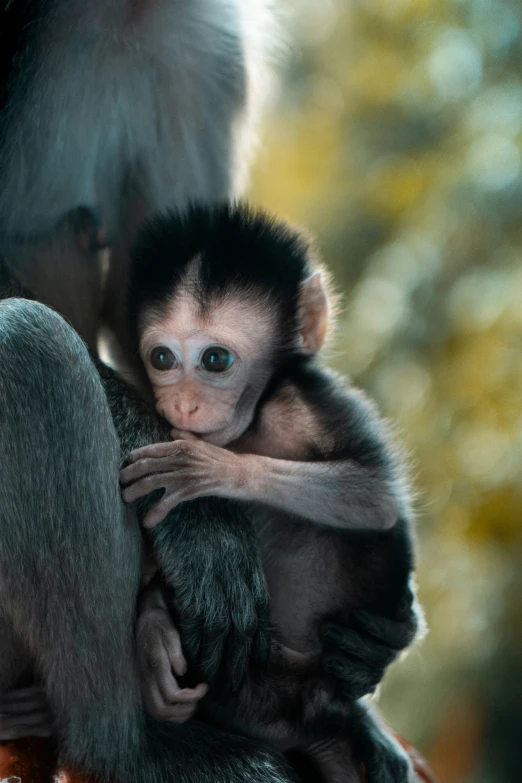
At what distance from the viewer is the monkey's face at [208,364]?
1.62m

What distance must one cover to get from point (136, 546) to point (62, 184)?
0.78 m

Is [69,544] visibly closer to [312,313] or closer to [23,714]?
[23,714]

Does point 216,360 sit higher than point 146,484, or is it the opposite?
point 216,360

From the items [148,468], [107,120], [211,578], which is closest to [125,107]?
[107,120]

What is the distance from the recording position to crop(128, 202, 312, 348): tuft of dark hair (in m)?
1.65

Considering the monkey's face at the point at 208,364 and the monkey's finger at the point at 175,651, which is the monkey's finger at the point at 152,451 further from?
the monkey's finger at the point at 175,651

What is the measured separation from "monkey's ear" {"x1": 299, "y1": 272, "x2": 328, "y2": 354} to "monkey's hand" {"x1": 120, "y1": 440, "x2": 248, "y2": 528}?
0.33 metres

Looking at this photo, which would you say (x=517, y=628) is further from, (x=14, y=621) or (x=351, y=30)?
(x=351, y=30)

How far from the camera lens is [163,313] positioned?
1668 millimetres

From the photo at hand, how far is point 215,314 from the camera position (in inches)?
64.9

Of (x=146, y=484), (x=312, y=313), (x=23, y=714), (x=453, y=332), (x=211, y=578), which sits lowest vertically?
(x=23, y=714)

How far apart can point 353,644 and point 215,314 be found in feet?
1.87

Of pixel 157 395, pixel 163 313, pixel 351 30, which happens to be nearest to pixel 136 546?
pixel 157 395

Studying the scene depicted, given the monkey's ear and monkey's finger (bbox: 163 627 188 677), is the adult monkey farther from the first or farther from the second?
monkey's finger (bbox: 163 627 188 677)
